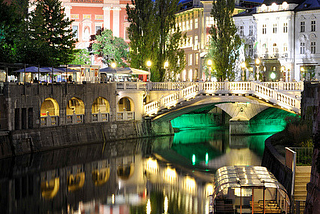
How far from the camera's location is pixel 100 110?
55781 millimetres

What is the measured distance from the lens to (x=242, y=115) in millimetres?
59719

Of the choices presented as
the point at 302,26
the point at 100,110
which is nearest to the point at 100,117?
the point at 100,110

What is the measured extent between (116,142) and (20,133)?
435 inches

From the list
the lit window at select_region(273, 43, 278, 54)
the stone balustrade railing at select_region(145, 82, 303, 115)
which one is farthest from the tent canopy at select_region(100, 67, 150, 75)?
the lit window at select_region(273, 43, 278, 54)

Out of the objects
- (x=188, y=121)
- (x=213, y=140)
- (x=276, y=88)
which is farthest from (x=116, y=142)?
(x=188, y=121)

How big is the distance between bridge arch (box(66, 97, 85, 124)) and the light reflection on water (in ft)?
9.03

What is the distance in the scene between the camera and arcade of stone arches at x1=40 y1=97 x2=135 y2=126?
47.2 metres

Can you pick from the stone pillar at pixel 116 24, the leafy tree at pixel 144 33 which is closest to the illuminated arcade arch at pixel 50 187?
the leafy tree at pixel 144 33

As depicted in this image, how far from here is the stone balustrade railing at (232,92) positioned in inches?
1882

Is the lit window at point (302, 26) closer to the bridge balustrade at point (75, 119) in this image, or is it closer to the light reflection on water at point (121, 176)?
the light reflection on water at point (121, 176)

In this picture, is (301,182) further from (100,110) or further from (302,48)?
(302,48)

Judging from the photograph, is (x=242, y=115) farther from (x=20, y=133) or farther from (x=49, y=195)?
(x=49, y=195)

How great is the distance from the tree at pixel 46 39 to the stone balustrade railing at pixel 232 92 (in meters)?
10.9

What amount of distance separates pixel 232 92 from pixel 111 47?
29.1 m
